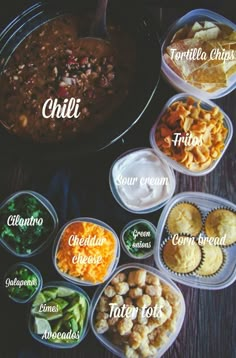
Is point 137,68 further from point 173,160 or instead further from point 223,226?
point 223,226

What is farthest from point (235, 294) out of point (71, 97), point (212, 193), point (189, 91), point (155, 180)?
point (71, 97)

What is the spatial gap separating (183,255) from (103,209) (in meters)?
0.30

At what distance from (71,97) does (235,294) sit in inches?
32.6

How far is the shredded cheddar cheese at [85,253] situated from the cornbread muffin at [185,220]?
0.68ft

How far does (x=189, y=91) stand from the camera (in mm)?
1536

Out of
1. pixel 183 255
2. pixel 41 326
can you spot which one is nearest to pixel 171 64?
pixel 183 255

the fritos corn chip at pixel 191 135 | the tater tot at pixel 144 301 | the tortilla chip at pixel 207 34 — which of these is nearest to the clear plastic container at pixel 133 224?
the tater tot at pixel 144 301

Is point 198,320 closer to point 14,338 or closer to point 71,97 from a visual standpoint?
point 14,338

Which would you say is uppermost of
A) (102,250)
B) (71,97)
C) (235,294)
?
(71,97)

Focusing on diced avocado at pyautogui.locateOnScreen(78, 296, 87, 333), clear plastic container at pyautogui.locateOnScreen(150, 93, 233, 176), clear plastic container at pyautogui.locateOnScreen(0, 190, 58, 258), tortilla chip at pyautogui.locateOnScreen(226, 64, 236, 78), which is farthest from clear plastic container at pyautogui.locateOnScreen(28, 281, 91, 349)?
tortilla chip at pyautogui.locateOnScreen(226, 64, 236, 78)

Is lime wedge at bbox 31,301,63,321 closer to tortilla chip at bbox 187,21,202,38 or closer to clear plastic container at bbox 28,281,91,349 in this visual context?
clear plastic container at bbox 28,281,91,349

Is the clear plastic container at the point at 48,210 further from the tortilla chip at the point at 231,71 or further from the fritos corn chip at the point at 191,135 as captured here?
the tortilla chip at the point at 231,71

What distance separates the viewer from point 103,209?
59.8 inches

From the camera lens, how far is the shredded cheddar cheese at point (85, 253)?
1445 mm
